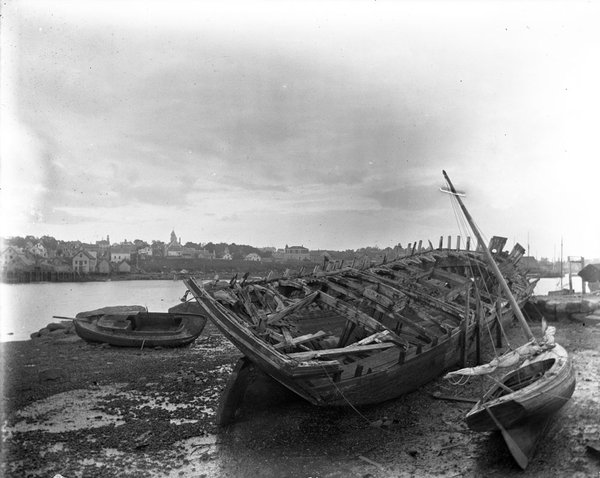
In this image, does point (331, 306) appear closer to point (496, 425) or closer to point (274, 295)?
point (274, 295)

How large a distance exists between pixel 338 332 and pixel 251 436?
5.47 m

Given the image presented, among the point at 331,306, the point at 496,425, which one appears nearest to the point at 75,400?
the point at 331,306

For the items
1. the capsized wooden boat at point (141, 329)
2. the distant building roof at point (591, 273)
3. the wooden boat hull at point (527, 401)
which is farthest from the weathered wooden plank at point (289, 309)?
the distant building roof at point (591, 273)

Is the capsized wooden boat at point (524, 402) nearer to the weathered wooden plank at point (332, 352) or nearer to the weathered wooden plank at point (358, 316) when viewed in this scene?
the weathered wooden plank at point (332, 352)

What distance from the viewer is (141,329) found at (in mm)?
19344

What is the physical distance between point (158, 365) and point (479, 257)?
1475cm

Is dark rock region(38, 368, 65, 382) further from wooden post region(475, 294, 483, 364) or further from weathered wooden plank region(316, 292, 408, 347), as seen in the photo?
wooden post region(475, 294, 483, 364)

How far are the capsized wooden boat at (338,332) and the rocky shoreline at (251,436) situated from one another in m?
0.62

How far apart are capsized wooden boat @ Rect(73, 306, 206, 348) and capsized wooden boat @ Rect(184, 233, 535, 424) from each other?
7434mm

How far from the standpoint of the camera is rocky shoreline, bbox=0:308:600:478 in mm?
7152

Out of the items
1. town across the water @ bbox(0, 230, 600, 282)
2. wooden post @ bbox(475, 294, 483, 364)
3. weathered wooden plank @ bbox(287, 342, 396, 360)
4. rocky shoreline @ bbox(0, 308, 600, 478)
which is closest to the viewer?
rocky shoreline @ bbox(0, 308, 600, 478)

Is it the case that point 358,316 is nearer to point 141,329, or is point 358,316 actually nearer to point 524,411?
point 524,411

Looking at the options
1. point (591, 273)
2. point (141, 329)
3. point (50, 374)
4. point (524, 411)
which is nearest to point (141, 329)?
point (141, 329)

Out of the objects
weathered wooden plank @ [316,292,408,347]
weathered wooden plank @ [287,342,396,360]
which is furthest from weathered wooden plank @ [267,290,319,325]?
weathered wooden plank @ [287,342,396,360]
